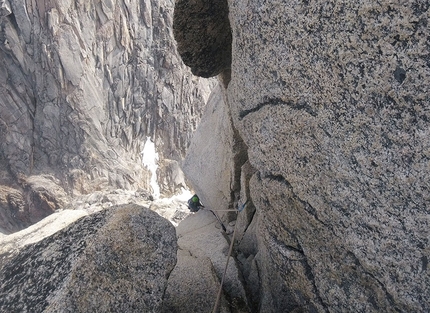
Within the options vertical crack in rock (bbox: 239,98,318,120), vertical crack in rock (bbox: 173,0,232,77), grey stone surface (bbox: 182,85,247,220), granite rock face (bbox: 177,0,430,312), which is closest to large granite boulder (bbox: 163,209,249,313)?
granite rock face (bbox: 177,0,430,312)

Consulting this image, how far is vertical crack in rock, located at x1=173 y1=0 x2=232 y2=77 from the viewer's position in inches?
199

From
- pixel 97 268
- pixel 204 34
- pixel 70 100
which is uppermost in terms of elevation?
pixel 204 34

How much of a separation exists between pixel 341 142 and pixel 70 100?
2836cm

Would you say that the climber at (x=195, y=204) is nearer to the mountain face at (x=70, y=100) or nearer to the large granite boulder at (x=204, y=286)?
the large granite boulder at (x=204, y=286)

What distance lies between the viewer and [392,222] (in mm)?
2582

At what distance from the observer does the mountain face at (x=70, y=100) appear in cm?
2731

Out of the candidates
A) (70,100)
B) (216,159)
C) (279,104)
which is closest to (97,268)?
(279,104)

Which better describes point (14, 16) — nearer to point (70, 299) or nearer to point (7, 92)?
point (7, 92)

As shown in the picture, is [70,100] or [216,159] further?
[70,100]

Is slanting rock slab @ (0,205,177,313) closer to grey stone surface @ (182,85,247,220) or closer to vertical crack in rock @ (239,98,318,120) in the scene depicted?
vertical crack in rock @ (239,98,318,120)

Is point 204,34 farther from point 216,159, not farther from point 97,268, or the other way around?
point 216,159

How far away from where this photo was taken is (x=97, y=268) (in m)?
3.31

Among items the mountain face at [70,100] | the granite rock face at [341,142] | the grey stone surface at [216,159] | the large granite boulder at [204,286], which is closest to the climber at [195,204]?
the grey stone surface at [216,159]

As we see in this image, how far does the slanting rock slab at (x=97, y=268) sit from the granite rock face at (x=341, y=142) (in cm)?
125
